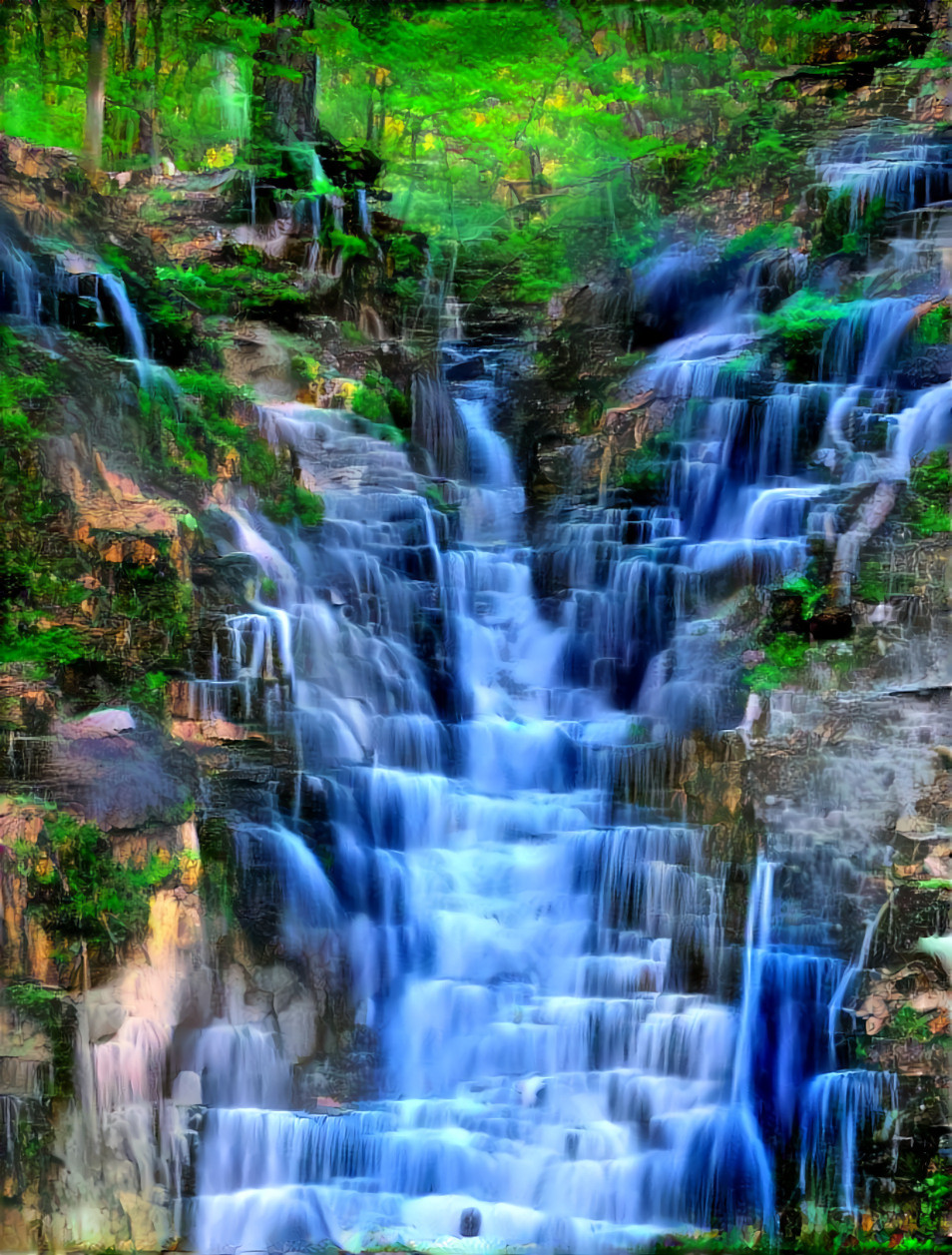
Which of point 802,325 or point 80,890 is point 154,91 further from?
point 80,890

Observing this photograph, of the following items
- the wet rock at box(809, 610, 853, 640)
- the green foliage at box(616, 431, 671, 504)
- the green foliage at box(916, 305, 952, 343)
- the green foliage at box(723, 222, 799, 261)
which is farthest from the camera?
the green foliage at box(616, 431, 671, 504)

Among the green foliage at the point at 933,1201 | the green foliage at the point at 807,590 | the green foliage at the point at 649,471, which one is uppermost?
the green foliage at the point at 649,471

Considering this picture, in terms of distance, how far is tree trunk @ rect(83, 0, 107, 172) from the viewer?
422cm

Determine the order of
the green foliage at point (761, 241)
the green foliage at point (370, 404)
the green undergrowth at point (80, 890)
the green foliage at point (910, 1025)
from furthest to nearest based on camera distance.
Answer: the green foliage at point (370, 404) → the green foliage at point (761, 241) → the green undergrowth at point (80, 890) → the green foliage at point (910, 1025)

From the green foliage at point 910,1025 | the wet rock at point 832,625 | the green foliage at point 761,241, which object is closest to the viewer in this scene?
the green foliage at point 910,1025

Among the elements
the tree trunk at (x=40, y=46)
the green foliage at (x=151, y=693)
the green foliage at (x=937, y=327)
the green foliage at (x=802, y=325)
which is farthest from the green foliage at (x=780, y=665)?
the tree trunk at (x=40, y=46)

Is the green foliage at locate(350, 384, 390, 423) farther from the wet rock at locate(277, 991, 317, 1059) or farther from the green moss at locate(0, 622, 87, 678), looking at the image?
the wet rock at locate(277, 991, 317, 1059)

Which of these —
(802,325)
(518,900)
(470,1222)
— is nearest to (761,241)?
(802,325)

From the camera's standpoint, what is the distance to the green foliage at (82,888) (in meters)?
3.88

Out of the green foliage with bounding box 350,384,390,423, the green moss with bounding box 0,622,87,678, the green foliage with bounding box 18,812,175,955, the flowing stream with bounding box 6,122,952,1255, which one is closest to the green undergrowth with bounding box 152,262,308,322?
the flowing stream with bounding box 6,122,952,1255

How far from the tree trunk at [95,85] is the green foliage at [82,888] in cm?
288

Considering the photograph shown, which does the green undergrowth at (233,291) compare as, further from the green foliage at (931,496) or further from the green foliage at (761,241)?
the green foliage at (931,496)

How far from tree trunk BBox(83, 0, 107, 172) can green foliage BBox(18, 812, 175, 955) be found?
2.88 m

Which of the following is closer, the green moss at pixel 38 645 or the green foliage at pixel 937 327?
the green moss at pixel 38 645
